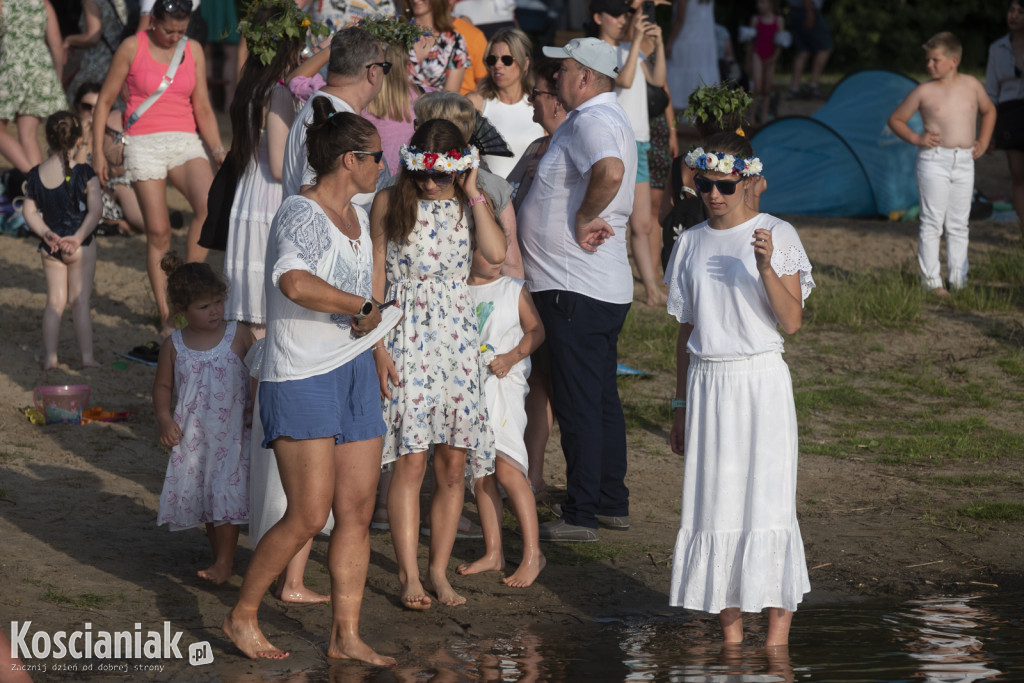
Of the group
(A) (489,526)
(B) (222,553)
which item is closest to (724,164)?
(A) (489,526)

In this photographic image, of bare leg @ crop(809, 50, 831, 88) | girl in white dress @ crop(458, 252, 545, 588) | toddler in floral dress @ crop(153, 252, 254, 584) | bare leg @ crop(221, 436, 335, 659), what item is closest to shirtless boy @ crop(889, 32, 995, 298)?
girl in white dress @ crop(458, 252, 545, 588)

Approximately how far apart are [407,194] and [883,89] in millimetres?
9510

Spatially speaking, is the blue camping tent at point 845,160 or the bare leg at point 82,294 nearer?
the bare leg at point 82,294

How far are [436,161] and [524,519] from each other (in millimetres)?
1570

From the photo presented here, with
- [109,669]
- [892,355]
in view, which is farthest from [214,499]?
[892,355]

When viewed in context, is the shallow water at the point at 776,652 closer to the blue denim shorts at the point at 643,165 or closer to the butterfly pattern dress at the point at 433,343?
the butterfly pattern dress at the point at 433,343

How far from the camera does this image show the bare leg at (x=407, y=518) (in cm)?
520

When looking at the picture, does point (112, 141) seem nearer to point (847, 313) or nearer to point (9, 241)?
point (9, 241)

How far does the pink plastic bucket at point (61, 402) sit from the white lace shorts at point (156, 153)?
1556 millimetres

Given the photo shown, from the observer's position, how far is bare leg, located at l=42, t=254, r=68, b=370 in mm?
8398

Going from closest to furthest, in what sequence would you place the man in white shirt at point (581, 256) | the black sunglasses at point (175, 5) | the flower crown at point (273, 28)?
the man in white shirt at point (581, 256), the flower crown at point (273, 28), the black sunglasses at point (175, 5)

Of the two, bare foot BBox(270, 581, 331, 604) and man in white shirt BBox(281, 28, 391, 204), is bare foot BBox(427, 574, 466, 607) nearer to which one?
bare foot BBox(270, 581, 331, 604)

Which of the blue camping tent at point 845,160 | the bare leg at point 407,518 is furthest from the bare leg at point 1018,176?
the bare leg at point 407,518

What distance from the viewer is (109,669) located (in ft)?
14.9
